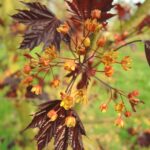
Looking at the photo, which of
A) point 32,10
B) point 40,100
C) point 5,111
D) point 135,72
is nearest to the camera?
point 32,10

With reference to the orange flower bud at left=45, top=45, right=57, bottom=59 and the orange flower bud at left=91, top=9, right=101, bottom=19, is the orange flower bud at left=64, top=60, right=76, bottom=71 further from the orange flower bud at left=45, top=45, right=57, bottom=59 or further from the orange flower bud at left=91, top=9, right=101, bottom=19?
the orange flower bud at left=91, top=9, right=101, bottom=19

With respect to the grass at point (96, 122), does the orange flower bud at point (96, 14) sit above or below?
above

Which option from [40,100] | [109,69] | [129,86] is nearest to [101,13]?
[109,69]

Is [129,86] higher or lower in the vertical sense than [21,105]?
lower

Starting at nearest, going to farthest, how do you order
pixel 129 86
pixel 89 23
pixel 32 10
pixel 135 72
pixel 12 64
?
1. pixel 89 23
2. pixel 32 10
3. pixel 12 64
4. pixel 129 86
5. pixel 135 72

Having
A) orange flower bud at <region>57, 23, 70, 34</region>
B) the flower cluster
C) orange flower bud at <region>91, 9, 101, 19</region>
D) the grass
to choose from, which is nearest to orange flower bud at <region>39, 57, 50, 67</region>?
the flower cluster

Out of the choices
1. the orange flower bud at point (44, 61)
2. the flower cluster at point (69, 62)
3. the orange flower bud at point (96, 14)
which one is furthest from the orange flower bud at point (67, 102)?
the orange flower bud at point (96, 14)

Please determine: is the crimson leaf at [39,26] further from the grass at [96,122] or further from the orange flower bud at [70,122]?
the grass at [96,122]

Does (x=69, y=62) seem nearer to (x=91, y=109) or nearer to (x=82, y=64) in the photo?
(x=82, y=64)

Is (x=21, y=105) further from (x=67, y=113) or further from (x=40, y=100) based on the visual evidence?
(x=67, y=113)
